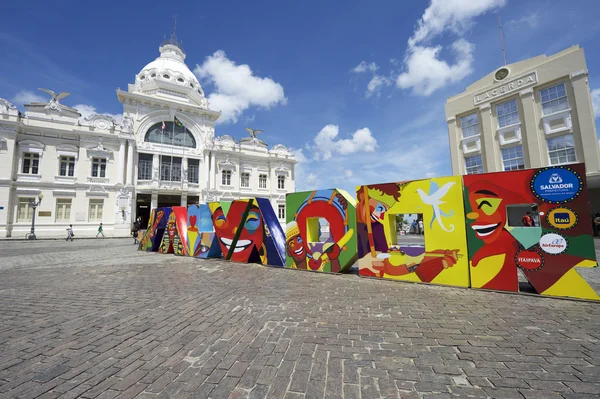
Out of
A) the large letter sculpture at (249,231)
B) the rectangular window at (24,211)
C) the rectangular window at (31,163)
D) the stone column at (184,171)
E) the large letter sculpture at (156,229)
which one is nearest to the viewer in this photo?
the large letter sculpture at (249,231)

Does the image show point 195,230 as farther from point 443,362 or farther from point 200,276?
point 443,362

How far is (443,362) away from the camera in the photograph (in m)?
2.92

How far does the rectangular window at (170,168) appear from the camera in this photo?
32078 millimetres

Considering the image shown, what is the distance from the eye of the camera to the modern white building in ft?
65.0

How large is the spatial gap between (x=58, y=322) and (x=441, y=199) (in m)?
7.73

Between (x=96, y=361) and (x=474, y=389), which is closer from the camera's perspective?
(x=474, y=389)

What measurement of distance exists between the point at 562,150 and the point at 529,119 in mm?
3323

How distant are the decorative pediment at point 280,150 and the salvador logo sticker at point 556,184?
36.2m

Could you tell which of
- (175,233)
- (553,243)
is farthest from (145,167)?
(553,243)

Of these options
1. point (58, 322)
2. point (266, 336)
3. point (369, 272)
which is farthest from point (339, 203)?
point (58, 322)

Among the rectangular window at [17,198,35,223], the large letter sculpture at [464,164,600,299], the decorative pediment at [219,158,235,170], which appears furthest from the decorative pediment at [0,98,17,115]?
the large letter sculpture at [464,164,600,299]

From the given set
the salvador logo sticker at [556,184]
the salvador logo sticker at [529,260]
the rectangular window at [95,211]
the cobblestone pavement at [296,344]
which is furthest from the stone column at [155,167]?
the salvador logo sticker at [556,184]

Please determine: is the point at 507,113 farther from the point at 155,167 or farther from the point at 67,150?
the point at 67,150

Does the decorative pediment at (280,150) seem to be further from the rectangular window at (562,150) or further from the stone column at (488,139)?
the rectangular window at (562,150)
